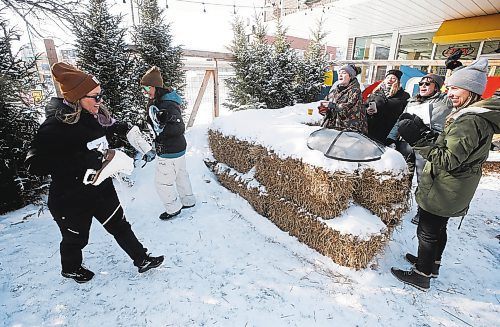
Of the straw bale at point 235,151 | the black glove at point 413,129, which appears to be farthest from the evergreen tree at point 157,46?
the black glove at point 413,129

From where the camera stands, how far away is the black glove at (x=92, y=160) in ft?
6.26

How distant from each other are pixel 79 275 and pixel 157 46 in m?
4.97

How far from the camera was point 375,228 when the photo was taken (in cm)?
239

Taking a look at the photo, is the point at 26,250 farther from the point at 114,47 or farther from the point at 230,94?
the point at 230,94

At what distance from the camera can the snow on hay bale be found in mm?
2391

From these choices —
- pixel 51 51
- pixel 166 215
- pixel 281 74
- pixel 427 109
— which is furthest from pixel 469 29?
pixel 51 51

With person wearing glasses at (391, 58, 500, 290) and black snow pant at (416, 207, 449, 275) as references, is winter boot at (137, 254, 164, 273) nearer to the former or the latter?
person wearing glasses at (391, 58, 500, 290)

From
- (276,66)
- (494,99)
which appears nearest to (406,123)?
(494,99)

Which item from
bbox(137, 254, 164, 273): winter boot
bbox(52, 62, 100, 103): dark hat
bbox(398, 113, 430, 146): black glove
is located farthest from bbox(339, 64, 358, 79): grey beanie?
bbox(137, 254, 164, 273): winter boot

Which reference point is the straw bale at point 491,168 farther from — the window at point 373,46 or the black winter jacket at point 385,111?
the window at point 373,46

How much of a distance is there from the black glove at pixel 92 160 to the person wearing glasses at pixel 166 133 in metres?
1.13

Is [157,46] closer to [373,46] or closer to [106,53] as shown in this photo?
[106,53]

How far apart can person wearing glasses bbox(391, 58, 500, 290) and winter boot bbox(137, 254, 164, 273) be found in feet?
7.69

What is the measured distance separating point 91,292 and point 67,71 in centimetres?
187
